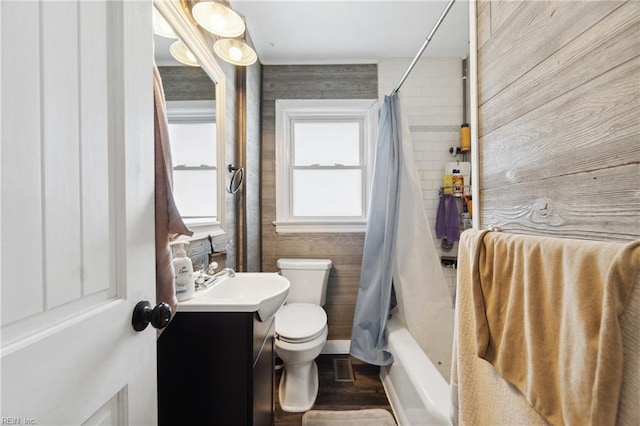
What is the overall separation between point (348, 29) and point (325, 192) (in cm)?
123

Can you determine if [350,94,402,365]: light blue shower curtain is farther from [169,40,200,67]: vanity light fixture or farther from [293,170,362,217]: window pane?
[169,40,200,67]: vanity light fixture

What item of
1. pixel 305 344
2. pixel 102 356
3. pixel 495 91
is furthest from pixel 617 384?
pixel 305 344

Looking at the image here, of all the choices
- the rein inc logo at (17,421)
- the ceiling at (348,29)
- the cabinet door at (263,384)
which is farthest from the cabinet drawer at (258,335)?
the ceiling at (348,29)

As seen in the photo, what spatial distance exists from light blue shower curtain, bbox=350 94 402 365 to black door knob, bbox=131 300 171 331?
1.37m

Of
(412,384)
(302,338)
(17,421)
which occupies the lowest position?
(412,384)

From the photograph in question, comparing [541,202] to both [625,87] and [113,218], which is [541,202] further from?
[113,218]

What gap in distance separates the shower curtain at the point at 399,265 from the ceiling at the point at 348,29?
1.67ft

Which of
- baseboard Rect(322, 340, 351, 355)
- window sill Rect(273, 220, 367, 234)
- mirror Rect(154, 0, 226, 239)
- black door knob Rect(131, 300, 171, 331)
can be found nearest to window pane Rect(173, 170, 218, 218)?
mirror Rect(154, 0, 226, 239)

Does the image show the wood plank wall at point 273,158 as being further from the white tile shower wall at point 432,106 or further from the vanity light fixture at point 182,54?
the vanity light fixture at point 182,54

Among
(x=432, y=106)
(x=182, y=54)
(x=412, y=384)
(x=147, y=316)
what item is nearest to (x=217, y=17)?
(x=182, y=54)

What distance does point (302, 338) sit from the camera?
4.60 feet

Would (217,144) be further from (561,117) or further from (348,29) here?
(561,117)

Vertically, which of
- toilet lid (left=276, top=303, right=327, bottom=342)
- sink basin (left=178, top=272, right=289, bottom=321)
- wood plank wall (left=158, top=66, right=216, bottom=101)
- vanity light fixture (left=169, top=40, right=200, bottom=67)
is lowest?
toilet lid (left=276, top=303, right=327, bottom=342)

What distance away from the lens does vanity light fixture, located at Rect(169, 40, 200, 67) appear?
1.07m
